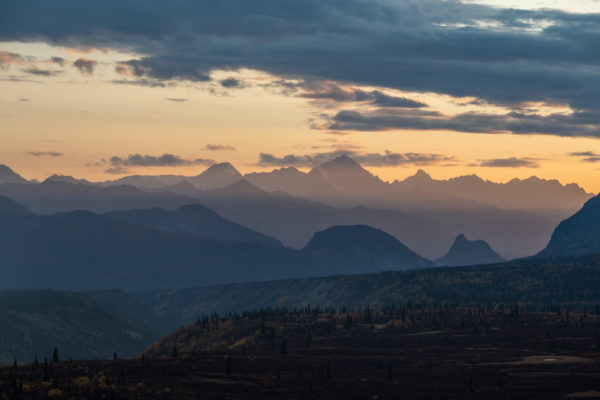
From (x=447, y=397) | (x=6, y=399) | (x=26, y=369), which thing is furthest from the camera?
(x=26, y=369)

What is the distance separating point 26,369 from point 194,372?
33.6m

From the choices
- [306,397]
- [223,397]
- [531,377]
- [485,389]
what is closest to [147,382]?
[223,397]

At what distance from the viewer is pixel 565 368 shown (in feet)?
645

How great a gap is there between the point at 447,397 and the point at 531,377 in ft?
95.0

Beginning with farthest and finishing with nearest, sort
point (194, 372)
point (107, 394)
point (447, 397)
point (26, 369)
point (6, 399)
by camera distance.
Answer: point (194, 372)
point (26, 369)
point (447, 397)
point (107, 394)
point (6, 399)

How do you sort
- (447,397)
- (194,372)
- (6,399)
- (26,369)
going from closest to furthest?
1. (6,399)
2. (447,397)
3. (26,369)
4. (194,372)

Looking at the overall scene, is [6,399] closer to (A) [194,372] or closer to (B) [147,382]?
(B) [147,382]

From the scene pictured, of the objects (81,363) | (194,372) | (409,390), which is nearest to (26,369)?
(81,363)

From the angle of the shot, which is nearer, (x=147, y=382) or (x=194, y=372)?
(x=147, y=382)

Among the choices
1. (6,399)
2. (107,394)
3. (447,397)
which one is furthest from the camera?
(447,397)

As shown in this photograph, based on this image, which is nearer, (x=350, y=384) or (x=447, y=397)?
(x=447, y=397)

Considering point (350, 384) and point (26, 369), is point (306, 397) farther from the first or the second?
point (26, 369)

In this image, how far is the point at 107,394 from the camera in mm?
153750

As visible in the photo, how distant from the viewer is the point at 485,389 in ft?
564
